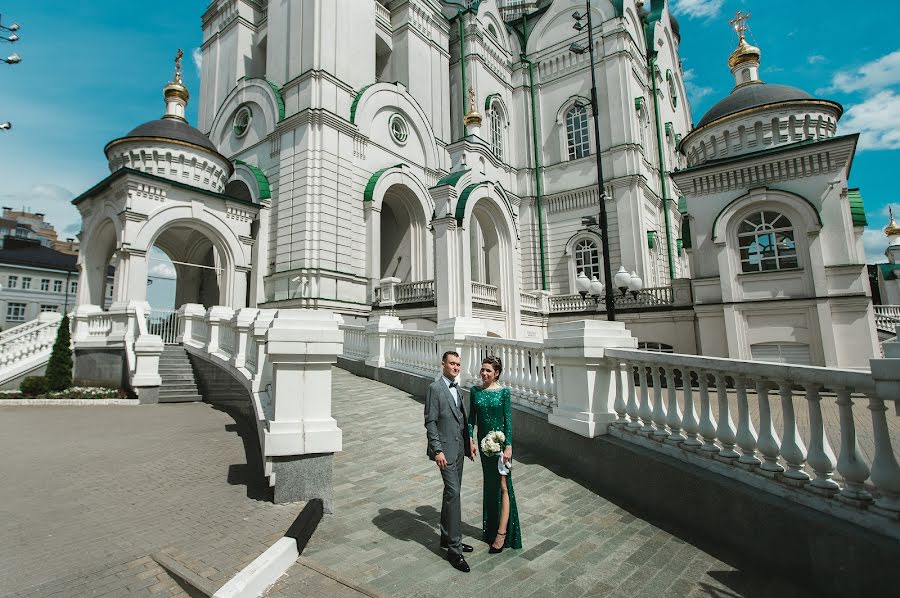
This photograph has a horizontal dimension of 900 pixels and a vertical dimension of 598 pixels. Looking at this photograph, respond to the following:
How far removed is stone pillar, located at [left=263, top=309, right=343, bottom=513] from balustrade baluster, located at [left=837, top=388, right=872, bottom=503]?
4.16m

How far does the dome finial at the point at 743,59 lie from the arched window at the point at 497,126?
40.6ft

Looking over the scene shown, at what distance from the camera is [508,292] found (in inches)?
688

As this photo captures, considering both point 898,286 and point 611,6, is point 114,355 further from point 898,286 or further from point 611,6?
point 898,286

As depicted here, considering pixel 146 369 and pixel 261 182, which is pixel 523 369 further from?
pixel 261 182

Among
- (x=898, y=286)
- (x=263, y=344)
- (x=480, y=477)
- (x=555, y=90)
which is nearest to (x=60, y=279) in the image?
(x=555, y=90)

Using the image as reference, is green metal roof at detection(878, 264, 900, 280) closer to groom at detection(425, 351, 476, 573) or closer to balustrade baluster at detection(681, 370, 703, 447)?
balustrade baluster at detection(681, 370, 703, 447)

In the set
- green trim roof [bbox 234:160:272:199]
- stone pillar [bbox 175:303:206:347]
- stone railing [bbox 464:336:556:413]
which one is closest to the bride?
stone railing [bbox 464:336:556:413]

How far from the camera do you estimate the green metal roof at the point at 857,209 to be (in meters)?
13.5

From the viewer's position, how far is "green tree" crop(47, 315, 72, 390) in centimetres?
1288

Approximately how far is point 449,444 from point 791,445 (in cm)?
271

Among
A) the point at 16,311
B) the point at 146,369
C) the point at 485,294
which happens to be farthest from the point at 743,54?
the point at 16,311

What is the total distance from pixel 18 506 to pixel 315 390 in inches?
130

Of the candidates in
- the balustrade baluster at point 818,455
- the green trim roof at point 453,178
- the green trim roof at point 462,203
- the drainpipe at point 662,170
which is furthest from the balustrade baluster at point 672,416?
the drainpipe at point 662,170

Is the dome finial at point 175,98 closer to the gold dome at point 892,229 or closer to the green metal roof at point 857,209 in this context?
the green metal roof at point 857,209
